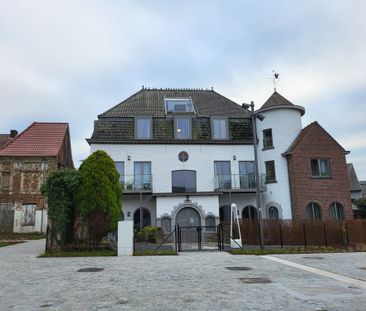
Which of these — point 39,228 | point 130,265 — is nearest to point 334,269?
point 130,265

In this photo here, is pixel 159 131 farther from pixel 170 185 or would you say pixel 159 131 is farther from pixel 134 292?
pixel 134 292

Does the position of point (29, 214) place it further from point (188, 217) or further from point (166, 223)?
point (188, 217)

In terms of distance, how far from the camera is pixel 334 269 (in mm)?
10602

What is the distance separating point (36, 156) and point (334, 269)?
87.7 feet

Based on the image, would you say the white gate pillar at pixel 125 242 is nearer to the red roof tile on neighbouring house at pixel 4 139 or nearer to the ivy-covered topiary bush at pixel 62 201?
the ivy-covered topiary bush at pixel 62 201

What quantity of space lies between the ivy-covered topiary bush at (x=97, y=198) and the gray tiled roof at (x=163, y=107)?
35.0ft

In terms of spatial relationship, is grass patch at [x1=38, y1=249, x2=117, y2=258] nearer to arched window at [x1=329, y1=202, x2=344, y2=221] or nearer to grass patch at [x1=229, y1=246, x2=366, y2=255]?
grass patch at [x1=229, y1=246, x2=366, y2=255]

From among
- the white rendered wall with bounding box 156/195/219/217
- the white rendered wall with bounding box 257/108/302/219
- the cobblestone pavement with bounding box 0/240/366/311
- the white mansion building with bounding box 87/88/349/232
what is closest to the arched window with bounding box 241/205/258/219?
the white mansion building with bounding box 87/88/349/232

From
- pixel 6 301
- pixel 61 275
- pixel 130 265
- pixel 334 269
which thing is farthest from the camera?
pixel 130 265

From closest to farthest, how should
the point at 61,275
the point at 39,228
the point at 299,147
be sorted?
the point at 61,275, the point at 299,147, the point at 39,228

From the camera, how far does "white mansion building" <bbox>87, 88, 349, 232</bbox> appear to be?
24.8 metres

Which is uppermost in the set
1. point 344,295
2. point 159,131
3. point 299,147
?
point 159,131

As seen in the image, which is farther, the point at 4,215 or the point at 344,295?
the point at 4,215

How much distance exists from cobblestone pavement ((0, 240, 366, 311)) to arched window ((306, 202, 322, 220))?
38.7ft
